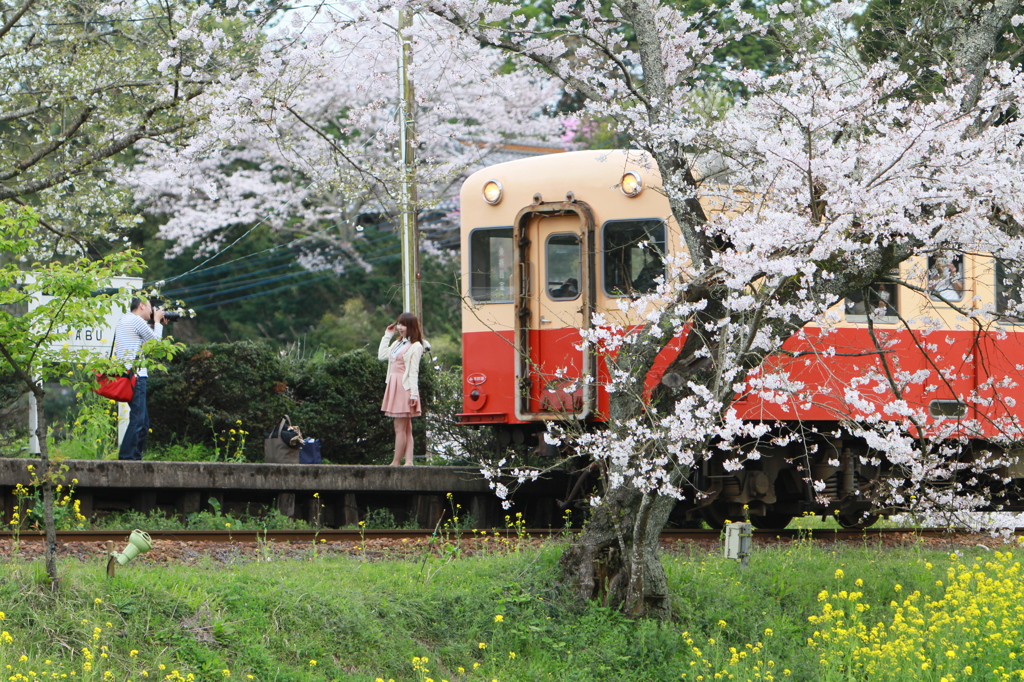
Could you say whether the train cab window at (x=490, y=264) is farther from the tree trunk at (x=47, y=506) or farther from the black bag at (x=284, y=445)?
the tree trunk at (x=47, y=506)

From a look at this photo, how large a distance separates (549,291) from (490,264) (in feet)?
2.03

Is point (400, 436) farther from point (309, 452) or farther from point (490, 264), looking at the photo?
point (490, 264)

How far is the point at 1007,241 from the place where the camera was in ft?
24.7

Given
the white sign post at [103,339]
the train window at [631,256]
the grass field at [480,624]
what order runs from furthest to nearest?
the white sign post at [103,339] < the train window at [631,256] < the grass field at [480,624]

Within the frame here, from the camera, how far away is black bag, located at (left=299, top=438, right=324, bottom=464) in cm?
1161

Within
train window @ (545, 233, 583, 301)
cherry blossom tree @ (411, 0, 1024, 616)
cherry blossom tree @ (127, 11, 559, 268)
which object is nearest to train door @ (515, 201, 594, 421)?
train window @ (545, 233, 583, 301)

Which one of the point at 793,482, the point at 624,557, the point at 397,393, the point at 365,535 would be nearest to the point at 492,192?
the point at 397,393

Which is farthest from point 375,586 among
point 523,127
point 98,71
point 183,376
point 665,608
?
point 523,127

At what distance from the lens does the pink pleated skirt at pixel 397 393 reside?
11062 mm

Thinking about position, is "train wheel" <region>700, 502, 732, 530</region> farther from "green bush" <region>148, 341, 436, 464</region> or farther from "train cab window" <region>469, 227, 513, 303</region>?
"green bush" <region>148, 341, 436, 464</region>

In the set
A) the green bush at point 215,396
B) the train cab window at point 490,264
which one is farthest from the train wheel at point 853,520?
the green bush at point 215,396

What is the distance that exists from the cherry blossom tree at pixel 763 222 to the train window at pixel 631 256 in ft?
5.84

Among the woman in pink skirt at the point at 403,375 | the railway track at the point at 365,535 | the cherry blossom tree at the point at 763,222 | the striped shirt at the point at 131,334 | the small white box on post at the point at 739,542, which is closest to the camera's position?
the cherry blossom tree at the point at 763,222

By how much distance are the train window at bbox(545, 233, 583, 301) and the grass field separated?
2.76 metres
